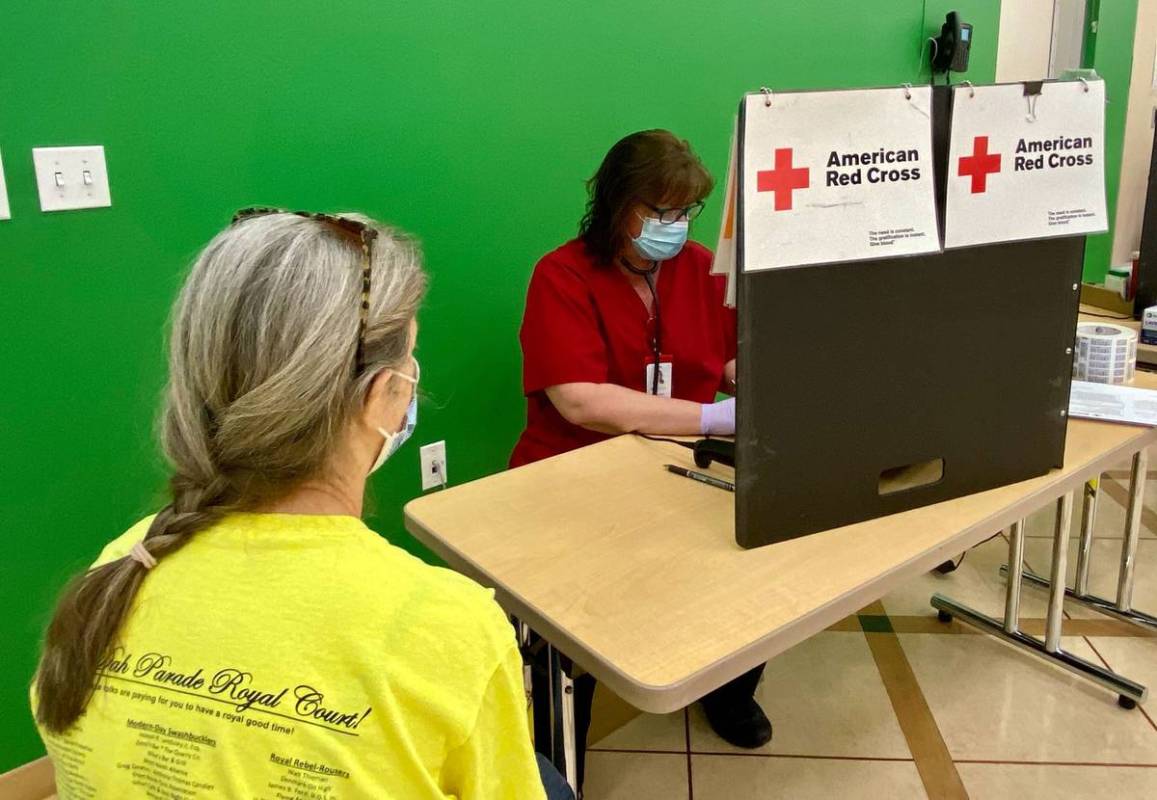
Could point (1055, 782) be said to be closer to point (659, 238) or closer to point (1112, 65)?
point (659, 238)

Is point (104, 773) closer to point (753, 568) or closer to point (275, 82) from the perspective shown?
point (753, 568)

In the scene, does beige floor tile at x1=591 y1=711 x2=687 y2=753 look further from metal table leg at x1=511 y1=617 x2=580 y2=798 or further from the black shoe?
metal table leg at x1=511 y1=617 x2=580 y2=798

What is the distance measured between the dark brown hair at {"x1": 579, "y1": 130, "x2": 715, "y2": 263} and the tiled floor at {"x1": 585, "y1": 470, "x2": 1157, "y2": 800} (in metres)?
1.04

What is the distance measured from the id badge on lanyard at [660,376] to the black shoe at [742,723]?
68 centimetres

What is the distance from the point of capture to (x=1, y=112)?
5.03ft

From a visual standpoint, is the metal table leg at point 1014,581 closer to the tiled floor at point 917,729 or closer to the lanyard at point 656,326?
the tiled floor at point 917,729

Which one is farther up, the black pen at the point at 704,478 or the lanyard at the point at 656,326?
the lanyard at the point at 656,326

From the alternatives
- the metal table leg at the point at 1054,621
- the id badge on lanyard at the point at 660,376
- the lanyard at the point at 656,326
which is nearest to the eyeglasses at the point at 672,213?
the lanyard at the point at 656,326

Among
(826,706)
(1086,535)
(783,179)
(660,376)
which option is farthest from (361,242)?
(1086,535)

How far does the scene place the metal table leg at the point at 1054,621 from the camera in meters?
2.00

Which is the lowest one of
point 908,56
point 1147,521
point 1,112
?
point 1147,521

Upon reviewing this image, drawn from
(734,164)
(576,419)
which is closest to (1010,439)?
(734,164)

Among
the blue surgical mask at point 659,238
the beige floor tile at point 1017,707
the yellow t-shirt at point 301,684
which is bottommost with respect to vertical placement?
the beige floor tile at point 1017,707

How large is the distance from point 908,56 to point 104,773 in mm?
3166
